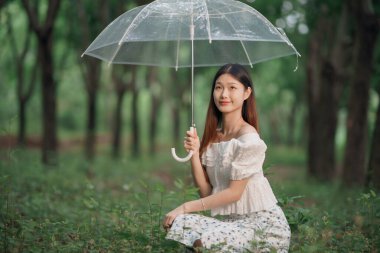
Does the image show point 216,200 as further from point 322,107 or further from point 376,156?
point 322,107

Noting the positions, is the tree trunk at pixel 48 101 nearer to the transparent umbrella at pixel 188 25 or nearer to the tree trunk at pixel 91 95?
the tree trunk at pixel 91 95

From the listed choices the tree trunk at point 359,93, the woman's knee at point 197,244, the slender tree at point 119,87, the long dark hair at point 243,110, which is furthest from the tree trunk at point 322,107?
the woman's knee at point 197,244

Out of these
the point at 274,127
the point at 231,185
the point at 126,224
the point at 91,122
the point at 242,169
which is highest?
the point at 242,169

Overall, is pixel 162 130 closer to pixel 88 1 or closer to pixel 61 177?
pixel 88 1

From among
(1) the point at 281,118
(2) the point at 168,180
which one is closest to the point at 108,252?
(2) the point at 168,180

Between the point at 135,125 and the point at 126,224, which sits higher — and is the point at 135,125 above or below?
below

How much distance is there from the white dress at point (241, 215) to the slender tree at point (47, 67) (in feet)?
25.5

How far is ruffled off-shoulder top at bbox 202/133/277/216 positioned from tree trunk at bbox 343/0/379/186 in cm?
687

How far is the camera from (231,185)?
→ 179 inches

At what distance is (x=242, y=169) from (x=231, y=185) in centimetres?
16

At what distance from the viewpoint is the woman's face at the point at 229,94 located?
15.5 feet

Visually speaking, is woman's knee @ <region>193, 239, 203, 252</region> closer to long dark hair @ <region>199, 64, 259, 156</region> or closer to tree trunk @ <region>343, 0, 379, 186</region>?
long dark hair @ <region>199, 64, 259, 156</region>

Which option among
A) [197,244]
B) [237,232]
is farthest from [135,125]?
[197,244]

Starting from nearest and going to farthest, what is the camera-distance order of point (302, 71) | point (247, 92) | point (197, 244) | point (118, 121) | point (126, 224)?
point (197, 244), point (247, 92), point (126, 224), point (118, 121), point (302, 71)
